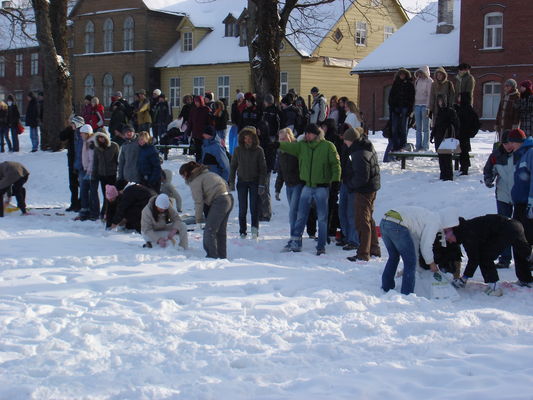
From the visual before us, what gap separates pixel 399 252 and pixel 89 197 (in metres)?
7.76

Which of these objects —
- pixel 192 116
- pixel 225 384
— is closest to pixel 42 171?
pixel 192 116

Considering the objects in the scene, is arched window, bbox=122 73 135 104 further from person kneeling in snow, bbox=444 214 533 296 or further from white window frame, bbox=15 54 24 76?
person kneeling in snow, bbox=444 214 533 296

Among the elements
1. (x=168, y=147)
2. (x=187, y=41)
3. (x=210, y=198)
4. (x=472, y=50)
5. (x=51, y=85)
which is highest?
(x=187, y=41)

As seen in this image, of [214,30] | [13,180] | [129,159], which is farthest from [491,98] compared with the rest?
[13,180]

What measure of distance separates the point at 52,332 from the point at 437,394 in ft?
11.2

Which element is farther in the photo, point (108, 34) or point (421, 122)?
point (108, 34)

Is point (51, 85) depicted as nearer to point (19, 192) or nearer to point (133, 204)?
point (19, 192)

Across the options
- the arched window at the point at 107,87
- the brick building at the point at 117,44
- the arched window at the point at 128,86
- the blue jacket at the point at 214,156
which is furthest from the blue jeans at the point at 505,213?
the arched window at the point at 107,87

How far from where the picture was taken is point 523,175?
905cm

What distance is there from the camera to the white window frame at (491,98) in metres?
34.1

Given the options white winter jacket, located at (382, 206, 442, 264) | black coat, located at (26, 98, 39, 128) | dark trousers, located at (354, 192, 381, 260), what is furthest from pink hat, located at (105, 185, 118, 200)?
black coat, located at (26, 98, 39, 128)

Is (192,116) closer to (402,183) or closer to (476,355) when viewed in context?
(402,183)

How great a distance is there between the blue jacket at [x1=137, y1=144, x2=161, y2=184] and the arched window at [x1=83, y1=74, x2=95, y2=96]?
36.9 meters

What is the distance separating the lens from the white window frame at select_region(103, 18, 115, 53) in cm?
4659
